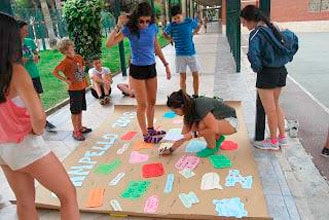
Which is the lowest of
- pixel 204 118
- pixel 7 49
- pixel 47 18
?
pixel 204 118

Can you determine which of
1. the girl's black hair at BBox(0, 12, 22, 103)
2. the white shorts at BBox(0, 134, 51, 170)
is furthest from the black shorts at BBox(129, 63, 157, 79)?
the girl's black hair at BBox(0, 12, 22, 103)

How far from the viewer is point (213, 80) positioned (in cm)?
773

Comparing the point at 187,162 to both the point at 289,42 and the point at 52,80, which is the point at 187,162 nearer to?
the point at 289,42

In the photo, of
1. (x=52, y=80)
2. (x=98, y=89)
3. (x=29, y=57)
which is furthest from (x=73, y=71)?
(x=52, y=80)

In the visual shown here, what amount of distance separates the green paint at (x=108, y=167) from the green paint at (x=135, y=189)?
1.24 feet

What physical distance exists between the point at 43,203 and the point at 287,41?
8.92ft

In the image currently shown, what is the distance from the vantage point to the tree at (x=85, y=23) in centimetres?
998

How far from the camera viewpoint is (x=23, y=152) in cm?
194

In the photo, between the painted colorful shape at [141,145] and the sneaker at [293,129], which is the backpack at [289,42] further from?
the painted colorful shape at [141,145]

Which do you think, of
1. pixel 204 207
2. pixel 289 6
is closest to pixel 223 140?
pixel 204 207

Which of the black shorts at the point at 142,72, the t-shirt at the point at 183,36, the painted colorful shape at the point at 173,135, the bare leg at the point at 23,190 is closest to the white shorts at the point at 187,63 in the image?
the t-shirt at the point at 183,36

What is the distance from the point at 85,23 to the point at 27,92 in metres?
8.86

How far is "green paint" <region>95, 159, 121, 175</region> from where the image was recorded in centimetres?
363

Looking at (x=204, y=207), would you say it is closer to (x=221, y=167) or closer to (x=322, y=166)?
(x=221, y=167)
